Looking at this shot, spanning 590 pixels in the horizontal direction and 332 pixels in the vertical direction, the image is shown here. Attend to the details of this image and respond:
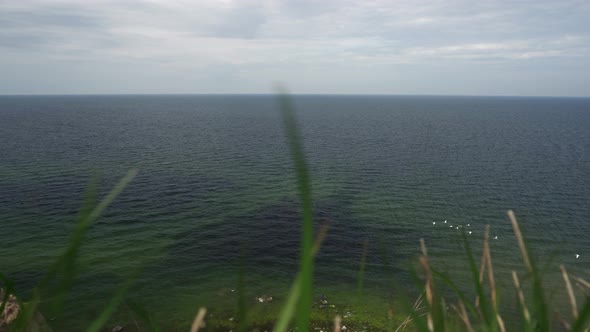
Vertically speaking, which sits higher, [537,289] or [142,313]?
[537,289]

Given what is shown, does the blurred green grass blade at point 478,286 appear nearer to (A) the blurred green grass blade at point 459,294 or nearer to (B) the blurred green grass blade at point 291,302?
(A) the blurred green grass blade at point 459,294

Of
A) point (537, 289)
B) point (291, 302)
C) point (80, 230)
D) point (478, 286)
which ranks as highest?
point (80, 230)

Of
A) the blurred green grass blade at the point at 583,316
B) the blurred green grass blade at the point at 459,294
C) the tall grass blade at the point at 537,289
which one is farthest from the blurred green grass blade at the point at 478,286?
the blurred green grass blade at the point at 583,316

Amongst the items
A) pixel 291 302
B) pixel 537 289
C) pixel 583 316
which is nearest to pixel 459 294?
pixel 537 289

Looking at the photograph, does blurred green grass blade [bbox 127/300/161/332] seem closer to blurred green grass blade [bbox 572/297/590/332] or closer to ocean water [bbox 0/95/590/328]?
blurred green grass blade [bbox 572/297/590/332]

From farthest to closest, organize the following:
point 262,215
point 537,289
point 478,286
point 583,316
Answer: point 262,215, point 478,286, point 537,289, point 583,316

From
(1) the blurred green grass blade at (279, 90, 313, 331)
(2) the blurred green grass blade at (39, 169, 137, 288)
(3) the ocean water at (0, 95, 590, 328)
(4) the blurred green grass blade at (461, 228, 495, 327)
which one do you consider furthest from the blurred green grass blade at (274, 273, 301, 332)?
(3) the ocean water at (0, 95, 590, 328)

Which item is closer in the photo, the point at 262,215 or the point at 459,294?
the point at 459,294

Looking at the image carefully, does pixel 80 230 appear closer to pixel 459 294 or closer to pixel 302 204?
pixel 302 204
